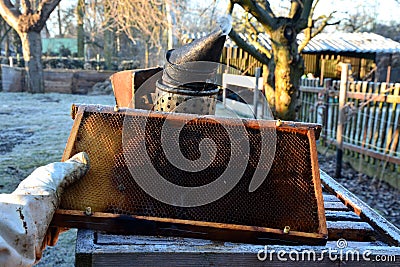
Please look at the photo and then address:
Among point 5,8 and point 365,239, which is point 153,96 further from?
point 5,8

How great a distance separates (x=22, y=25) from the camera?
15.2 m

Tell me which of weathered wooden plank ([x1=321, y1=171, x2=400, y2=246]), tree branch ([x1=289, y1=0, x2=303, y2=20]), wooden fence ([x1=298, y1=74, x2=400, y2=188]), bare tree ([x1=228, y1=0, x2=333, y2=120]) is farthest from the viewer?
tree branch ([x1=289, y1=0, x2=303, y2=20])

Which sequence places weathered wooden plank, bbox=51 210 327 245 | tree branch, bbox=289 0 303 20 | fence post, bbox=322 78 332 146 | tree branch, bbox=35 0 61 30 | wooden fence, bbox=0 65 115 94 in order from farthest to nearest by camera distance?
wooden fence, bbox=0 65 115 94 < tree branch, bbox=35 0 61 30 < fence post, bbox=322 78 332 146 < tree branch, bbox=289 0 303 20 < weathered wooden plank, bbox=51 210 327 245

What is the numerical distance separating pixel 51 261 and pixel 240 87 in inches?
418

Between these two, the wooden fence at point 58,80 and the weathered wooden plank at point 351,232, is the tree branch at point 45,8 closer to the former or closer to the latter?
the wooden fence at point 58,80

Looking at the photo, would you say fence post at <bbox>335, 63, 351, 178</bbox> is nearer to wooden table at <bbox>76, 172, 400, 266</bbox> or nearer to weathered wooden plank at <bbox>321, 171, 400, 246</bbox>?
weathered wooden plank at <bbox>321, 171, 400, 246</bbox>

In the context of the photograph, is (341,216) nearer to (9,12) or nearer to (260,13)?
(260,13)

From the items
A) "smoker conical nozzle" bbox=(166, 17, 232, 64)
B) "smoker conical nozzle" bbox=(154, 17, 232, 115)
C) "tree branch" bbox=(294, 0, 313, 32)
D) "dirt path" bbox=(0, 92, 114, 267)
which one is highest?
"tree branch" bbox=(294, 0, 313, 32)

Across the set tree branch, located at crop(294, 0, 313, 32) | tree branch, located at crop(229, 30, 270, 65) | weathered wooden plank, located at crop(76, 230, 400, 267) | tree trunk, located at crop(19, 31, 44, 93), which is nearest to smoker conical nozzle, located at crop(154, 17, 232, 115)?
weathered wooden plank, located at crop(76, 230, 400, 267)

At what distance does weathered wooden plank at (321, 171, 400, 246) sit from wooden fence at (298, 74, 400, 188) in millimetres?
3926

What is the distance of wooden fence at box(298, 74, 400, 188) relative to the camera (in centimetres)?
617

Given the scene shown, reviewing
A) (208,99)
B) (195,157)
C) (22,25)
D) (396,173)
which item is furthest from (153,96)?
(22,25)

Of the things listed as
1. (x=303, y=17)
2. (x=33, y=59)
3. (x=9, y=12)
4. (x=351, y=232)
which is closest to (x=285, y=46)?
(x=303, y=17)

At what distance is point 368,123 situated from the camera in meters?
6.92
